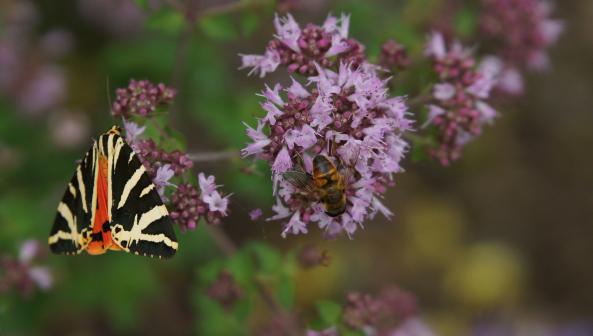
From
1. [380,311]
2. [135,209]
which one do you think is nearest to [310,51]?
[135,209]

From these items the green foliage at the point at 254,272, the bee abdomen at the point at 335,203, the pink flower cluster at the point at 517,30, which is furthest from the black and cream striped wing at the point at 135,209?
the pink flower cluster at the point at 517,30

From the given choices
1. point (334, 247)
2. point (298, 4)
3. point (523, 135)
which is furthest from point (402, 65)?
point (523, 135)

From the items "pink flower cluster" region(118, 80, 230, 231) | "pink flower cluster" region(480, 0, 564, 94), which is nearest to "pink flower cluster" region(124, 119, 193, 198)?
"pink flower cluster" region(118, 80, 230, 231)

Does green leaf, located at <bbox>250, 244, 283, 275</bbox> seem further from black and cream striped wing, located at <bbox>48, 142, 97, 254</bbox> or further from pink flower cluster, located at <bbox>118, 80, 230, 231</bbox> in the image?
black and cream striped wing, located at <bbox>48, 142, 97, 254</bbox>

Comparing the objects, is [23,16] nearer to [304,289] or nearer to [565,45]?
[304,289]

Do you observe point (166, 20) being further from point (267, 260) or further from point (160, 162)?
point (267, 260)

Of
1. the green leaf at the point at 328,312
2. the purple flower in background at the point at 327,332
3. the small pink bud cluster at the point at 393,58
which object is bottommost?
the purple flower in background at the point at 327,332

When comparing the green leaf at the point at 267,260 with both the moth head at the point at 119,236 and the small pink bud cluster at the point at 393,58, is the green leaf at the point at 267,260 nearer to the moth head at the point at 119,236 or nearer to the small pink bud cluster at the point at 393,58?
the moth head at the point at 119,236
